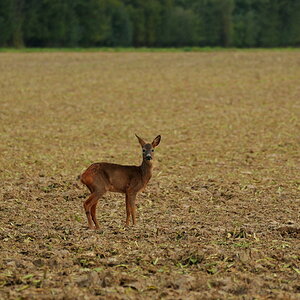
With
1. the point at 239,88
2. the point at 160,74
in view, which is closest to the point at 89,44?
the point at 160,74

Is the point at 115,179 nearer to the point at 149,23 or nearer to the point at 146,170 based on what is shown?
the point at 146,170

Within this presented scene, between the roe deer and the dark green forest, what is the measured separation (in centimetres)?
7272

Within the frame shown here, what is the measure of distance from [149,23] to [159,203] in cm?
8877

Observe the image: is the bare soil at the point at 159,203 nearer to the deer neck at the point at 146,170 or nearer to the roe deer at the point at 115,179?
the roe deer at the point at 115,179

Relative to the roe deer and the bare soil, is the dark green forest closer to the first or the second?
the bare soil

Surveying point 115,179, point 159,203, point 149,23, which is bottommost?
point 159,203

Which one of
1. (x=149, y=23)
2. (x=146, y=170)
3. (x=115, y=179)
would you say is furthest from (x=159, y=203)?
(x=149, y=23)

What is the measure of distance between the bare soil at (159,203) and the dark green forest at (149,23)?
59.0 metres

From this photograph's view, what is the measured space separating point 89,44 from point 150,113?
68164 millimetres

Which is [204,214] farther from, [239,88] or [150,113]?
[239,88]

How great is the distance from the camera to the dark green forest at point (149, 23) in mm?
82438

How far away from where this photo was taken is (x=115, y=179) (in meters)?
7.39

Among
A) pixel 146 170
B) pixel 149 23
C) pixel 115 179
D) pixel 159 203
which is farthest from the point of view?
pixel 149 23

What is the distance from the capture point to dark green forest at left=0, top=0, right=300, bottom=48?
270 feet
